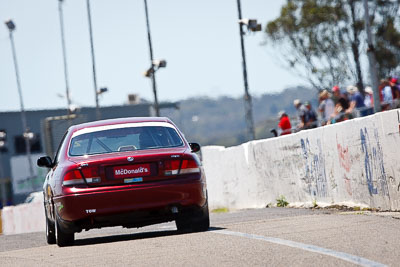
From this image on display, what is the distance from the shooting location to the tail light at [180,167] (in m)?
11.6

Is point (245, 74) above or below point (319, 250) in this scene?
above

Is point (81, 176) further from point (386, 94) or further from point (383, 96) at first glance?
point (383, 96)

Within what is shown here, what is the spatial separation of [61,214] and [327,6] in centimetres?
4078

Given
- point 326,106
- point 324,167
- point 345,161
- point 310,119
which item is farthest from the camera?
point 310,119

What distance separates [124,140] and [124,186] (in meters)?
0.81

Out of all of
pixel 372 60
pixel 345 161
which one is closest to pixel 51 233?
pixel 345 161

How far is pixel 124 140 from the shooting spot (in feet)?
39.7

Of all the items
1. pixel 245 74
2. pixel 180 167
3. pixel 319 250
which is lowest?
pixel 319 250

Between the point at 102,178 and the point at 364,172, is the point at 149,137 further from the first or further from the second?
the point at 364,172

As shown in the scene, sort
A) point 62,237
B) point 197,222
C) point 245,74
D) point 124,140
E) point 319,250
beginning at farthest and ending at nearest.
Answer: point 245,74 → point 197,222 → point 124,140 → point 62,237 → point 319,250

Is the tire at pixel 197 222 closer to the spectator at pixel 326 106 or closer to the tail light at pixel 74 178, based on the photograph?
the tail light at pixel 74 178

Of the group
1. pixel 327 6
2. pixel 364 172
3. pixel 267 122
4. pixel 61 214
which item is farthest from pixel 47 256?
pixel 327 6

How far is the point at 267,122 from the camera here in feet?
129

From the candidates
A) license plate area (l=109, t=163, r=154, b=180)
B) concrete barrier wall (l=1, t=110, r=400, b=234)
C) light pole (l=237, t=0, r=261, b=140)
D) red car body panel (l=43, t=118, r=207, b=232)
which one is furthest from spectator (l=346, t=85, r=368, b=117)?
license plate area (l=109, t=163, r=154, b=180)
